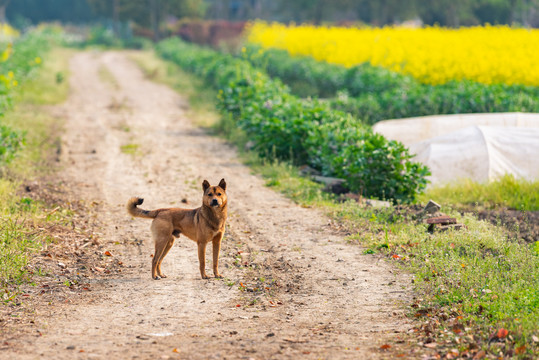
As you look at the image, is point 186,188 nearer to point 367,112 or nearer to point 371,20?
point 367,112

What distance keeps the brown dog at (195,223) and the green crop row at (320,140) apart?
461cm

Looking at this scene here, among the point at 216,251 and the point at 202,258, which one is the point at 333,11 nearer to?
the point at 216,251

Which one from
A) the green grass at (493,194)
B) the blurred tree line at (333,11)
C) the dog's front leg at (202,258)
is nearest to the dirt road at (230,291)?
the dog's front leg at (202,258)

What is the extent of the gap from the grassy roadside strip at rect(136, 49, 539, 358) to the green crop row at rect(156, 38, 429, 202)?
0.79 metres

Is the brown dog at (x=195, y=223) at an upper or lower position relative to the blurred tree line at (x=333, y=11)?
lower

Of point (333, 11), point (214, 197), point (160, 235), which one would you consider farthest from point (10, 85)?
point (333, 11)

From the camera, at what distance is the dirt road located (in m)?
6.04

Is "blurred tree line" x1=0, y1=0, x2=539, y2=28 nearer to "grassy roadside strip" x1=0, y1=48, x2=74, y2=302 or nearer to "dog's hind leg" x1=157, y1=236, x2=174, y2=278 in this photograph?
"grassy roadside strip" x1=0, y1=48, x2=74, y2=302

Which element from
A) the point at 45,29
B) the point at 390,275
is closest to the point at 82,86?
the point at 390,275


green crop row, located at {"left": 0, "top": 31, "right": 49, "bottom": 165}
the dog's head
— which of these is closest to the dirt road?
the dog's head

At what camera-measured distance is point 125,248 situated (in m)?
9.09

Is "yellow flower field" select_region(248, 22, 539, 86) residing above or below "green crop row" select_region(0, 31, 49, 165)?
above

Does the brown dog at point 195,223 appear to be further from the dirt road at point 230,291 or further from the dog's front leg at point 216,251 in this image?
the dirt road at point 230,291

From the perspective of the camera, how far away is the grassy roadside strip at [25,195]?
7953 millimetres
